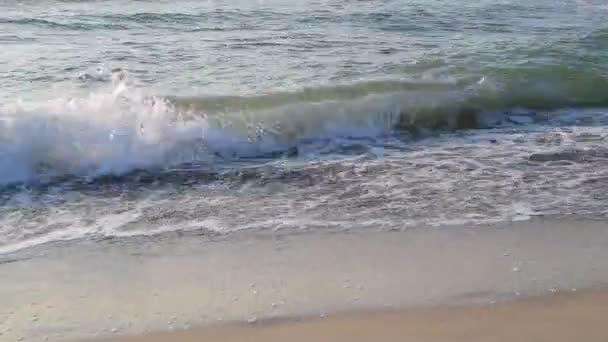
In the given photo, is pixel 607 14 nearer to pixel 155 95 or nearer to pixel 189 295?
pixel 155 95

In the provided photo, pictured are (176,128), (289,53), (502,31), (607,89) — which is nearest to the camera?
(176,128)

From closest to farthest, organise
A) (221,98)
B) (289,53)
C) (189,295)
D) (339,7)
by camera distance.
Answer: (189,295), (221,98), (289,53), (339,7)

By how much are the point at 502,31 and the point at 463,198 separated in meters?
6.51

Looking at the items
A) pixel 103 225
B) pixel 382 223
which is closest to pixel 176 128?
pixel 103 225

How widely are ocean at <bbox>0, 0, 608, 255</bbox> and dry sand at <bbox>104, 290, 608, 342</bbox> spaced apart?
0.99m

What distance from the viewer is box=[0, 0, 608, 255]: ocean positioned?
14.7 feet

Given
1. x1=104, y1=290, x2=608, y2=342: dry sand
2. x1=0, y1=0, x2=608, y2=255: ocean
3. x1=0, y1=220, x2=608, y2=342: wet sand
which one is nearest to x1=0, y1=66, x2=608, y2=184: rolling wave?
x1=0, y1=0, x2=608, y2=255: ocean

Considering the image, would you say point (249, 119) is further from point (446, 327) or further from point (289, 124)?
point (446, 327)

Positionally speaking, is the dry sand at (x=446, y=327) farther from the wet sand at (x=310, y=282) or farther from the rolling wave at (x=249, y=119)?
A: the rolling wave at (x=249, y=119)

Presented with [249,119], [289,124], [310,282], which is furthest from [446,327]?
[249,119]

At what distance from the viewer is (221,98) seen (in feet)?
22.4

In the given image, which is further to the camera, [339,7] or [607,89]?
[339,7]

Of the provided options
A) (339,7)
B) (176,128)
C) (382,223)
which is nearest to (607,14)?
(339,7)

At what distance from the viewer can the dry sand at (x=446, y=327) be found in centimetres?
304
